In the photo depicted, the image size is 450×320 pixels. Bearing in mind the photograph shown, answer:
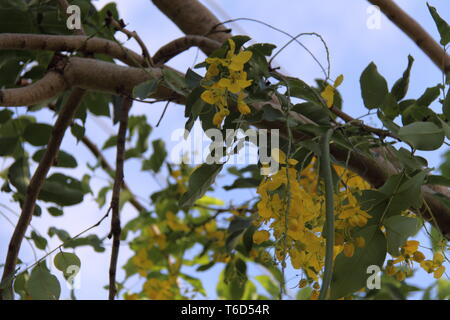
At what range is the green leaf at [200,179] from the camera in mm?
563

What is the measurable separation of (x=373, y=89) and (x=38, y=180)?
1.42 feet

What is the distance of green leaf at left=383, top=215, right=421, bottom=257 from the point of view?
498 mm

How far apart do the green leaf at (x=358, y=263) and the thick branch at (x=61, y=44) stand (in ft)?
1.00

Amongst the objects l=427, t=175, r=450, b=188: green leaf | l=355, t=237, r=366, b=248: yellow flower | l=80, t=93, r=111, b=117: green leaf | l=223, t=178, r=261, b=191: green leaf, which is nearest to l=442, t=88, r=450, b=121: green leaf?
l=427, t=175, r=450, b=188: green leaf

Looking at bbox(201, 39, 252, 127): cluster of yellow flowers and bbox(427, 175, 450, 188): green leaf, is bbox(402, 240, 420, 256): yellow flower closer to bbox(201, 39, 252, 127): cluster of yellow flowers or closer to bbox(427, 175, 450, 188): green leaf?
bbox(427, 175, 450, 188): green leaf

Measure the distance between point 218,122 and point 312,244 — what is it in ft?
0.40

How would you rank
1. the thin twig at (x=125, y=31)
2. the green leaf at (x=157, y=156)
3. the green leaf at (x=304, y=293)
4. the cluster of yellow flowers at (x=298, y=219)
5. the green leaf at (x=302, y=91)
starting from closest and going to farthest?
the cluster of yellow flowers at (x=298, y=219) → the green leaf at (x=302, y=91) → the thin twig at (x=125, y=31) → the green leaf at (x=304, y=293) → the green leaf at (x=157, y=156)

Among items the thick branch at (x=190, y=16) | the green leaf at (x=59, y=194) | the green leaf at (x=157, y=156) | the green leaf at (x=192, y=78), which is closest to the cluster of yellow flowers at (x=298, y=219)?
the green leaf at (x=192, y=78)

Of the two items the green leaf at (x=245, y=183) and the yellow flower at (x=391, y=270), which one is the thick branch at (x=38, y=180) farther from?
the yellow flower at (x=391, y=270)

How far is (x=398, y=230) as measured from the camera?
0.51 m

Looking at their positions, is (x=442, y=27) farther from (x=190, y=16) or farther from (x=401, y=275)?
(x=190, y=16)

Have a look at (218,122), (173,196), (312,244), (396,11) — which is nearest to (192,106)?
(218,122)

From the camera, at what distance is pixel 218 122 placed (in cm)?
54
